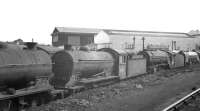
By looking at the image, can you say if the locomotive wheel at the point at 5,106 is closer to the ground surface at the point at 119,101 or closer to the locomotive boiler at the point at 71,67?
the ground surface at the point at 119,101

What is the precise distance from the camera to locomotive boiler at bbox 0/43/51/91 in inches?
386

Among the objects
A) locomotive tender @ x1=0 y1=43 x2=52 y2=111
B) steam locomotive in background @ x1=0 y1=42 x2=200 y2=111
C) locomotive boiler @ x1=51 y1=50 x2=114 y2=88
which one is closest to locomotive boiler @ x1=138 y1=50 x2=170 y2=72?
steam locomotive in background @ x1=0 y1=42 x2=200 y2=111

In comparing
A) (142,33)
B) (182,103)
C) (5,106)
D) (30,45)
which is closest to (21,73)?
(5,106)

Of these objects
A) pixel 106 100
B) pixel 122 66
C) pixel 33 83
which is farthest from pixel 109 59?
pixel 33 83

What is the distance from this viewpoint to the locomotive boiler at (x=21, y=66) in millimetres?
9797

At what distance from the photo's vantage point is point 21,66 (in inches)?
411

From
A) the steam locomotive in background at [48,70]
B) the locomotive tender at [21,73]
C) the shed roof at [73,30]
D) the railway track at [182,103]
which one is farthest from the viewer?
the shed roof at [73,30]

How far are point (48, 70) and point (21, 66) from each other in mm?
1981

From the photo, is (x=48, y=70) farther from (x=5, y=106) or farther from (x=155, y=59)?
(x=155, y=59)

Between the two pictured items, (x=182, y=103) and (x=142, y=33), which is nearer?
(x=182, y=103)

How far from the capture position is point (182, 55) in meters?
35.6

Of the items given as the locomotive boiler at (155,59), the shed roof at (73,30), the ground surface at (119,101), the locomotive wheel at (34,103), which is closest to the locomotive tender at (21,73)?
the locomotive wheel at (34,103)

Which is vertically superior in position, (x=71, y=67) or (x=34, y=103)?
(x=71, y=67)

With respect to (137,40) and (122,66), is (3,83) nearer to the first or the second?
(122,66)
